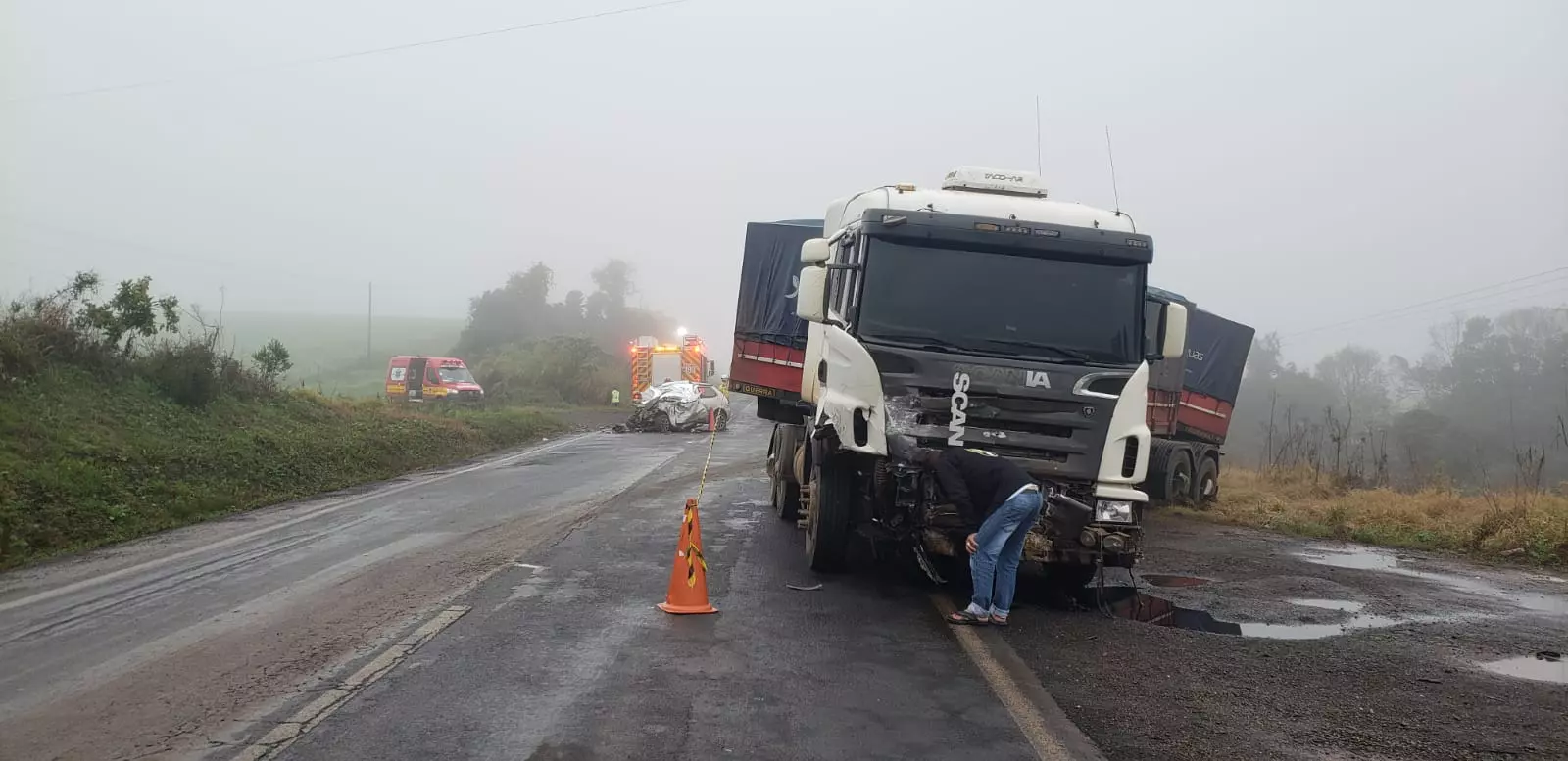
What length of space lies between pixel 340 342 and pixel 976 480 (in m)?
91.4

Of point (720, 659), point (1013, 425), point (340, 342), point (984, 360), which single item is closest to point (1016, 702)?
point (720, 659)

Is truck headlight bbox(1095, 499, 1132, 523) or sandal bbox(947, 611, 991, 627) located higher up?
truck headlight bbox(1095, 499, 1132, 523)

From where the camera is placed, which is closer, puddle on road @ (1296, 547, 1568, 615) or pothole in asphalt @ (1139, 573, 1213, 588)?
puddle on road @ (1296, 547, 1568, 615)

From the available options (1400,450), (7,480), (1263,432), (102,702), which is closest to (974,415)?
(102,702)

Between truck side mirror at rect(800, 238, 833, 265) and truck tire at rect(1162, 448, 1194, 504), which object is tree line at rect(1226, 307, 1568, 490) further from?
truck side mirror at rect(800, 238, 833, 265)

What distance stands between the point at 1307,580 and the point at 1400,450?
31685 millimetres

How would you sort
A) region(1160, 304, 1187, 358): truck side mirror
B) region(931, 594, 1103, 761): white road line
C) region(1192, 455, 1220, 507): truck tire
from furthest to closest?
region(1192, 455, 1220, 507): truck tire → region(1160, 304, 1187, 358): truck side mirror → region(931, 594, 1103, 761): white road line

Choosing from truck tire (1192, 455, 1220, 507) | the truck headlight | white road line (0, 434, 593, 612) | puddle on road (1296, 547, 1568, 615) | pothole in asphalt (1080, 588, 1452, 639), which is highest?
truck tire (1192, 455, 1220, 507)

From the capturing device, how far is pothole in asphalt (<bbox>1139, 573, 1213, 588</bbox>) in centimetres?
958

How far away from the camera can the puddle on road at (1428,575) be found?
30.3ft

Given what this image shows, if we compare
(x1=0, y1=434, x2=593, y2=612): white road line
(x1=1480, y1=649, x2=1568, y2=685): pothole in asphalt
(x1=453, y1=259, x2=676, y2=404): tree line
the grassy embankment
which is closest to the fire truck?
(x1=453, y1=259, x2=676, y2=404): tree line

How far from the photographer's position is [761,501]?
14.6 metres

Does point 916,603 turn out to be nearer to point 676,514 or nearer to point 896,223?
point 896,223

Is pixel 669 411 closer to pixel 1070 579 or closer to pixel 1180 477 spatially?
pixel 1180 477
